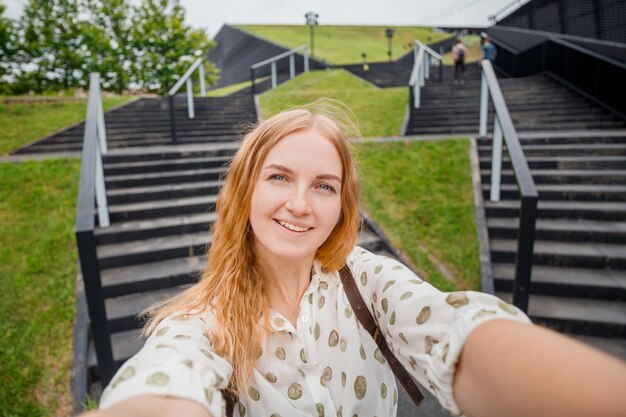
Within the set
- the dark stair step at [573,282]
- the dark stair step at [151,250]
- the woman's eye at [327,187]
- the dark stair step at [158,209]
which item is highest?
the woman's eye at [327,187]

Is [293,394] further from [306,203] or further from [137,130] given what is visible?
[137,130]

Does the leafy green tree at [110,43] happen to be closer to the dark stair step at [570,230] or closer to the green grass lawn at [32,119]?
the green grass lawn at [32,119]

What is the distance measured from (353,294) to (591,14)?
12.4 metres

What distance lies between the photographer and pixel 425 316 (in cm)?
91

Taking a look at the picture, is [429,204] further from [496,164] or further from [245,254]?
[245,254]

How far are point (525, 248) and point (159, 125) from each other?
717cm

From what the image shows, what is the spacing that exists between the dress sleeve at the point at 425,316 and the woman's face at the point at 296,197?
208 mm

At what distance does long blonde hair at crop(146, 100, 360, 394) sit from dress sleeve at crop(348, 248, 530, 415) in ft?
0.58

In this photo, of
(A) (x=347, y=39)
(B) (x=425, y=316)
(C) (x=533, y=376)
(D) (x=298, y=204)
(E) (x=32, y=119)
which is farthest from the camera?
(A) (x=347, y=39)

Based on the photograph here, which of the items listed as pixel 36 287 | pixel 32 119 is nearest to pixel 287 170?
pixel 36 287

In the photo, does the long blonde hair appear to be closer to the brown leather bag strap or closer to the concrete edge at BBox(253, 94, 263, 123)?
the brown leather bag strap

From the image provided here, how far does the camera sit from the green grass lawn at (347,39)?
22.5 metres

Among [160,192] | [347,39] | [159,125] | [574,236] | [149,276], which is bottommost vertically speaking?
[149,276]

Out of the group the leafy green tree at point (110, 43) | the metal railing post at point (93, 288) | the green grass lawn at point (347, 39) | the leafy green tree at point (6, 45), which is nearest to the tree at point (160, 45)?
the leafy green tree at point (110, 43)
